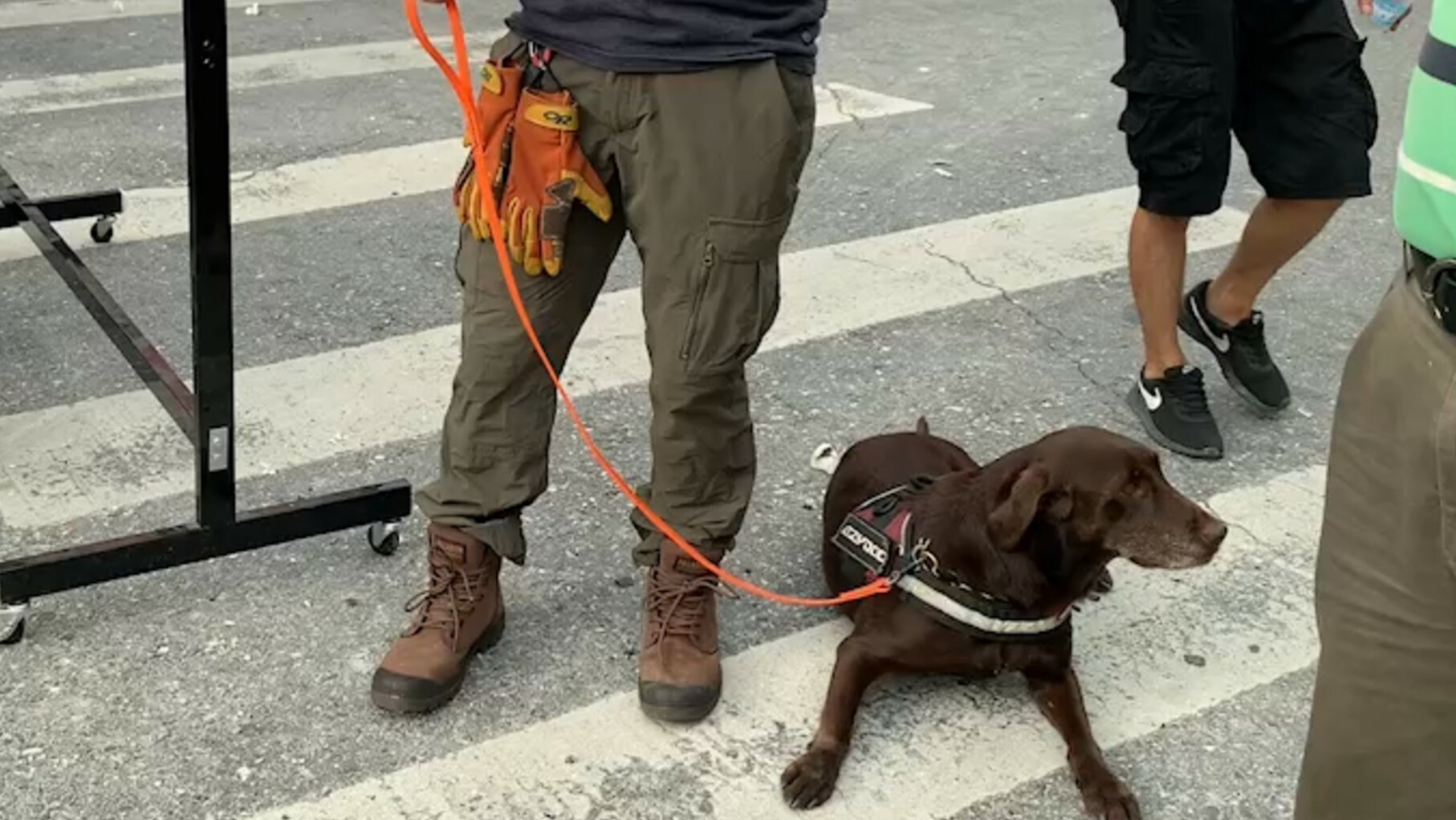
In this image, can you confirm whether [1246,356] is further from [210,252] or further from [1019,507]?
[210,252]

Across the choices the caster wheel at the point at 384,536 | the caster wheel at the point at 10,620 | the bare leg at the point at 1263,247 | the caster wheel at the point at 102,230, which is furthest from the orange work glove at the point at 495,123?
the caster wheel at the point at 102,230

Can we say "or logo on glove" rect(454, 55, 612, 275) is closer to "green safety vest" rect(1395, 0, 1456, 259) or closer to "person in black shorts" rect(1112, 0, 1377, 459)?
"green safety vest" rect(1395, 0, 1456, 259)

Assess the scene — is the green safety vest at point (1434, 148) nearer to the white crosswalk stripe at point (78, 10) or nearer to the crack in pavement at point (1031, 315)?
the crack in pavement at point (1031, 315)

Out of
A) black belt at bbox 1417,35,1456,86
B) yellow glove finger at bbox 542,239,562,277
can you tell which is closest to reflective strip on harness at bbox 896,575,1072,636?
yellow glove finger at bbox 542,239,562,277

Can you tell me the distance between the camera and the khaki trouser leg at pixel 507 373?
2900 mm

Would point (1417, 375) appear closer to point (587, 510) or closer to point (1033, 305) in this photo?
point (587, 510)

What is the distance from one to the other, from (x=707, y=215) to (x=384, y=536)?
113cm

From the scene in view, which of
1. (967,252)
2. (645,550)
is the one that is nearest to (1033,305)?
(967,252)

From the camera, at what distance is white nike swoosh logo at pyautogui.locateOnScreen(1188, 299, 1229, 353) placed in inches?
177

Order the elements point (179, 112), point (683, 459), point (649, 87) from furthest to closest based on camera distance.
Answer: point (179, 112)
point (683, 459)
point (649, 87)

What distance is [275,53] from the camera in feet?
24.0

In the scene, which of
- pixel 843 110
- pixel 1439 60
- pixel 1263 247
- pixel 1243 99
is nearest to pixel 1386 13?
pixel 1243 99

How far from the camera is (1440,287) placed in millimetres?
1765

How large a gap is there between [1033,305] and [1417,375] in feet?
11.0
